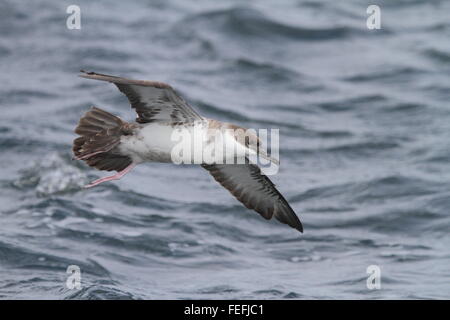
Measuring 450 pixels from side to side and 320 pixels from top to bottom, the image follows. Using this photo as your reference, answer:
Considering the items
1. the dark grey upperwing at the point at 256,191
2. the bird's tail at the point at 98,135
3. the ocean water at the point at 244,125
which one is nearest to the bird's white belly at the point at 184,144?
the bird's tail at the point at 98,135

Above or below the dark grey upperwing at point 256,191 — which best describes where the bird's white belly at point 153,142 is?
above

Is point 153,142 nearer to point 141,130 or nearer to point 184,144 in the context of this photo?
point 141,130

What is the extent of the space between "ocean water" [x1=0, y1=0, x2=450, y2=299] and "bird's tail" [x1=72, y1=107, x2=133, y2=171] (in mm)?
1592

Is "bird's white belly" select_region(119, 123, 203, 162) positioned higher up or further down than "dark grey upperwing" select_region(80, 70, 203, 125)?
further down

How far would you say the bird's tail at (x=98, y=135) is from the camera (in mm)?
7930

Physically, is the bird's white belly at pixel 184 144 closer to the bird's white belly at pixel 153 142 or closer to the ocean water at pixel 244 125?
the bird's white belly at pixel 153 142

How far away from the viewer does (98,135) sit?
796 cm

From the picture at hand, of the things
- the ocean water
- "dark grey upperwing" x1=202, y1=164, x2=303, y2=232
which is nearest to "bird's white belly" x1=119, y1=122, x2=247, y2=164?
"dark grey upperwing" x1=202, y1=164, x2=303, y2=232

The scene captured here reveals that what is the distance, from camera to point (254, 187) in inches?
343

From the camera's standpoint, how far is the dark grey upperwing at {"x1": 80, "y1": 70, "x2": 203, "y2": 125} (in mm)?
7602

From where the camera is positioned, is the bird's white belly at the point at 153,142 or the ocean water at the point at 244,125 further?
the ocean water at the point at 244,125

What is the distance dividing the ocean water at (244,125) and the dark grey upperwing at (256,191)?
3.43 feet

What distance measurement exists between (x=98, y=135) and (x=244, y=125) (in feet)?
21.1

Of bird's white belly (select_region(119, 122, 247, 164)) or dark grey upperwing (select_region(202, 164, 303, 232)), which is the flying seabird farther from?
dark grey upperwing (select_region(202, 164, 303, 232))
